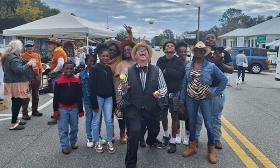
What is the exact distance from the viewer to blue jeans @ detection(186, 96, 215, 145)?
5672 mm

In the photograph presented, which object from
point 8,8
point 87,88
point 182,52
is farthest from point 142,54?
point 8,8

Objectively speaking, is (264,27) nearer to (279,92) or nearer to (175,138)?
(279,92)

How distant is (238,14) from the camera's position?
416ft

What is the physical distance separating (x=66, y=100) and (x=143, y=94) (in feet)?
4.91

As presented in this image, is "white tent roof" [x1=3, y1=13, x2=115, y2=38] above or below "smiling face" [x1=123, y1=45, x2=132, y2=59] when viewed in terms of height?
above

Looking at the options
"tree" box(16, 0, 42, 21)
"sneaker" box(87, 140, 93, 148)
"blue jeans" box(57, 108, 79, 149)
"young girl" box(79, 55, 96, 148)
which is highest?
"tree" box(16, 0, 42, 21)

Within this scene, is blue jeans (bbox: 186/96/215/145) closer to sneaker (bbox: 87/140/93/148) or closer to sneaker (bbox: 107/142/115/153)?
sneaker (bbox: 107/142/115/153)

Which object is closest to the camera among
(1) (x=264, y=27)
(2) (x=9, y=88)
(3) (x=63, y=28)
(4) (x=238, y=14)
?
(2) (x=9, y=88)

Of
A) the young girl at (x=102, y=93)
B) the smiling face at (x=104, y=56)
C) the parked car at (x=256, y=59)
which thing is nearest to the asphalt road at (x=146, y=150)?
the young girl at (x=102, y=93)

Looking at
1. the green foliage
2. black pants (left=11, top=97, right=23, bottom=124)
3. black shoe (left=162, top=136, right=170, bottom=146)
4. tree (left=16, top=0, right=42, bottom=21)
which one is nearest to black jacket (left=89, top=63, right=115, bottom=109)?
black shoe (left=162, top=136, right=170, bottom=146)

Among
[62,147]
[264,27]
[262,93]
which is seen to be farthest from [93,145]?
[264,27]

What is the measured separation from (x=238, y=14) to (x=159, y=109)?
127 metres

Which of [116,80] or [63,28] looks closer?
[116,80]

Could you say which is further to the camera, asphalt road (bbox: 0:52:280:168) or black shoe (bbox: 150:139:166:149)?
black shoe (bbox: 150:139:166:149)
